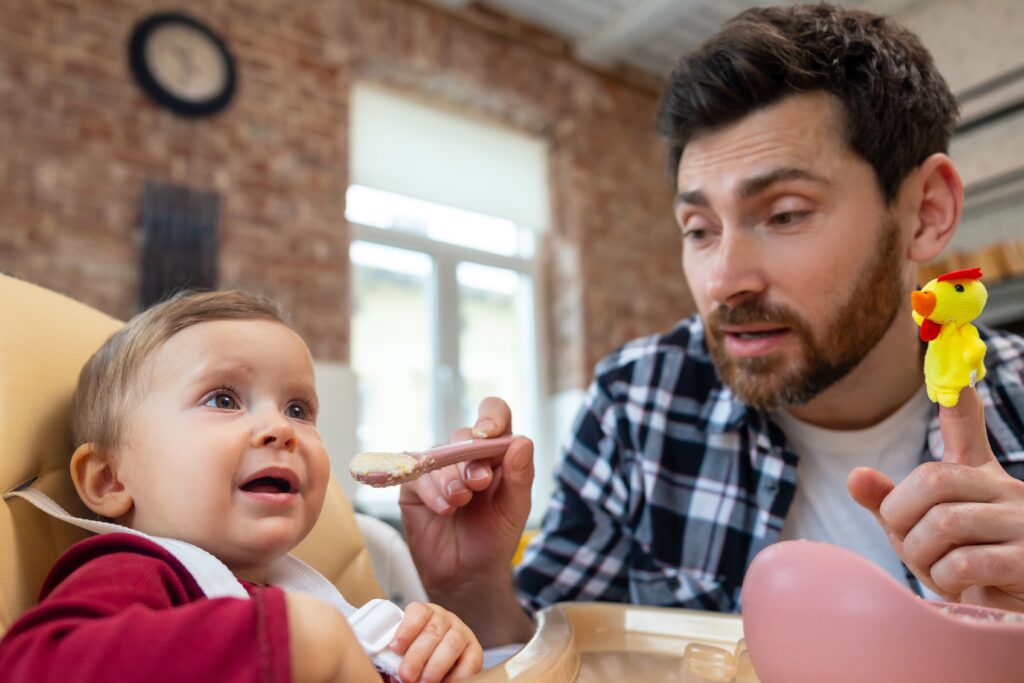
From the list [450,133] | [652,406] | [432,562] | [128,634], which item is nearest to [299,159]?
[450,133]

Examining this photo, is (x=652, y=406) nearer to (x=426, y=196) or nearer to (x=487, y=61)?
(x=426, y=196)

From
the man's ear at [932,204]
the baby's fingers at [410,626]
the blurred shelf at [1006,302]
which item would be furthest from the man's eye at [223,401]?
the blurred shelf at [1006,302]

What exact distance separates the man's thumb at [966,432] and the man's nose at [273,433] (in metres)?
0.52

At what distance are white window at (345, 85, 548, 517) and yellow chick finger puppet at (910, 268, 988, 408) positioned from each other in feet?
12.3

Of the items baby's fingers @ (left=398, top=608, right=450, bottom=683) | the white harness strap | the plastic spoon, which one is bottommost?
baby's fingers @ (left=398, top=608, right=450, bottom=683)

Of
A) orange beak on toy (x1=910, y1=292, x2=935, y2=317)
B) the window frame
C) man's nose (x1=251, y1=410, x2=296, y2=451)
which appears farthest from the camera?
the window frame

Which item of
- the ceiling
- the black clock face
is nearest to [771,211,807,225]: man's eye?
the black clock face

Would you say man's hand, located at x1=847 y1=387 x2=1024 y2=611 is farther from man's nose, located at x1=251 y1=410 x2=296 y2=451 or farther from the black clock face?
the black clock face

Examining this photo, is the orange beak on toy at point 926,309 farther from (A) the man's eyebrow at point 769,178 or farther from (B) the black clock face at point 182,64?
(B) the black clock face at point 182,64

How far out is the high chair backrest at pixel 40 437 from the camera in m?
0.65

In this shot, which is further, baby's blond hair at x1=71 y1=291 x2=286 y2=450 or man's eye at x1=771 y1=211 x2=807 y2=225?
man's eye at x1=771 y1=211 x2=807 y2=225

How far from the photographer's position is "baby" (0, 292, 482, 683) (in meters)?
0.46

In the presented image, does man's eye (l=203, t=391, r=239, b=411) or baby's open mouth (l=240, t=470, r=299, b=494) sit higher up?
man's eye (l=203, t=391, r=239, b=411)

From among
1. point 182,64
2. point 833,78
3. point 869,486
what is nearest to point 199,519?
point 869,486
